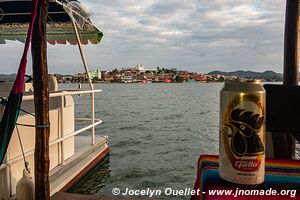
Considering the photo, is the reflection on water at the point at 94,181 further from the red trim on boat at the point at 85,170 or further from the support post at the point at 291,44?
the support post at the point at 291,44

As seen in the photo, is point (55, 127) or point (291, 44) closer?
point (291, 44)

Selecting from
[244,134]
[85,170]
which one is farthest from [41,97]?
[85,170]

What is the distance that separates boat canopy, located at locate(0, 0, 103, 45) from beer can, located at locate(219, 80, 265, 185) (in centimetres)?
505

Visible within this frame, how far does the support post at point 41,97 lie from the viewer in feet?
10.3

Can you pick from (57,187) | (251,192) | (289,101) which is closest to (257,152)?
(251,192)

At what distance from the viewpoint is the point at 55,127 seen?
520 centimetres

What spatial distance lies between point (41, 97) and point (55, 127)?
210cm

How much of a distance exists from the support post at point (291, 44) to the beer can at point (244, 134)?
10.3 ft

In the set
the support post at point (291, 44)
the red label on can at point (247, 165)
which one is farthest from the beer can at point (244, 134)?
the support post at point (291, 44)

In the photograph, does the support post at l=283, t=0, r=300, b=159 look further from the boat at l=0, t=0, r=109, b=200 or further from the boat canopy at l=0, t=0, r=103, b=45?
the boat canopy at l=0, t=0, r=103, b=45

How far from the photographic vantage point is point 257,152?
40.4 inches

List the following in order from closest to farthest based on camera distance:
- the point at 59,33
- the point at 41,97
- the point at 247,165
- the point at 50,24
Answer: the point at 247,165
the point at 41,97
the point at 50,24
the point at 59,33

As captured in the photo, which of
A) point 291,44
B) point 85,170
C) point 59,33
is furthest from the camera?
point 59,33

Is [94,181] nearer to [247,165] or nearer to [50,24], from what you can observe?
[50,24]
